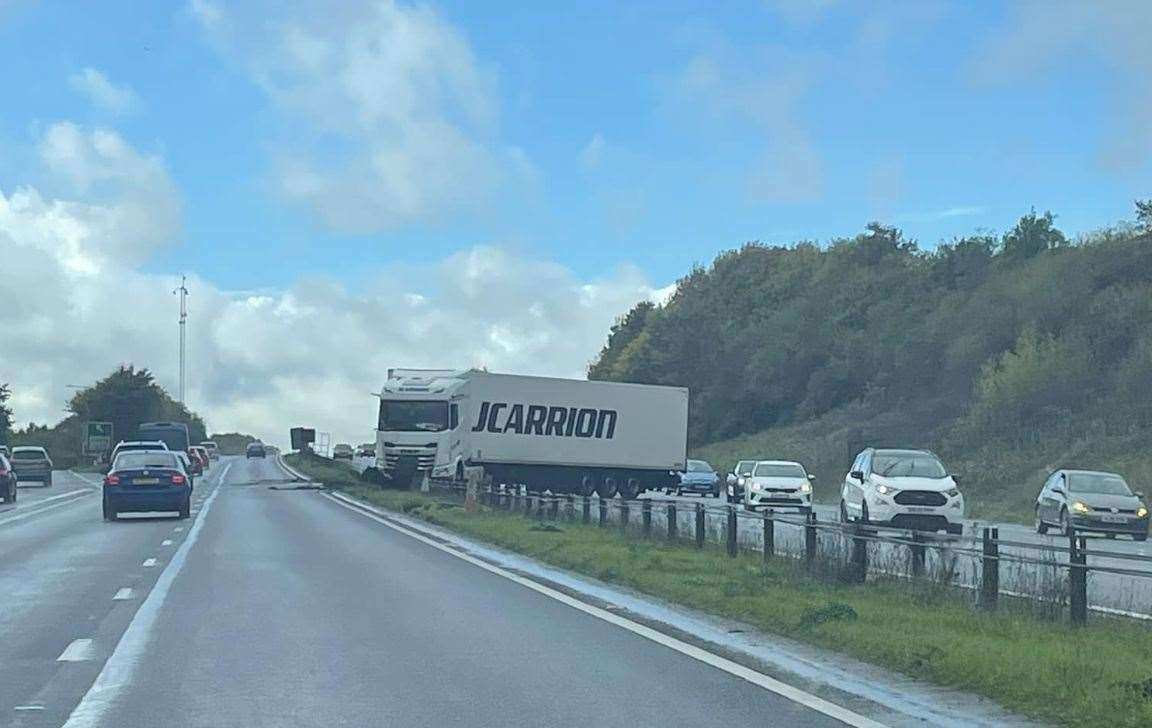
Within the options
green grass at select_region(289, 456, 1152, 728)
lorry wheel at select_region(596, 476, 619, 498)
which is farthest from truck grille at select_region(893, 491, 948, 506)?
lorry wheel at select_region(596, 476, 619, 498)

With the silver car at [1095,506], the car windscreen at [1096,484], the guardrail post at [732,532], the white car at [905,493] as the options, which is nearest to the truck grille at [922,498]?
the white car at [905,493]

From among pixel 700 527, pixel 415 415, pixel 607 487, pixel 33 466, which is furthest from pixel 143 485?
Answer: pixel 33 466

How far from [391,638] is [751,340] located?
318 ft

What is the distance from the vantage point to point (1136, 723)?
921 cm

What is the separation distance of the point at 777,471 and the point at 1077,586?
1132 inches

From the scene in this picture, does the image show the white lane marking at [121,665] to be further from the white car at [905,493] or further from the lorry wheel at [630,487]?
the lorry wheel at [630,487]

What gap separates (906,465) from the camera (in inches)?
1206

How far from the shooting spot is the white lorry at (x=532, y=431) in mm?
48812

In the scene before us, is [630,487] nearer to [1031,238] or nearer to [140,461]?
[140,461]

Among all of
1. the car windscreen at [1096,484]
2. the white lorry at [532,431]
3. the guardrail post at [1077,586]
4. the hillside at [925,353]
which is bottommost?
the guardrail post at [1077,586]

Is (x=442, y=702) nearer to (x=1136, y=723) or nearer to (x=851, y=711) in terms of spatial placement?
(x=851, y=711)

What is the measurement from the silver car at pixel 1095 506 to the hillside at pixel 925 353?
36.2 feet

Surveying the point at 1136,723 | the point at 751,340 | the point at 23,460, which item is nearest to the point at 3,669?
the point at 1136,723

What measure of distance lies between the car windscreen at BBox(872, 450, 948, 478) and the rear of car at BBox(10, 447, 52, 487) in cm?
5038
